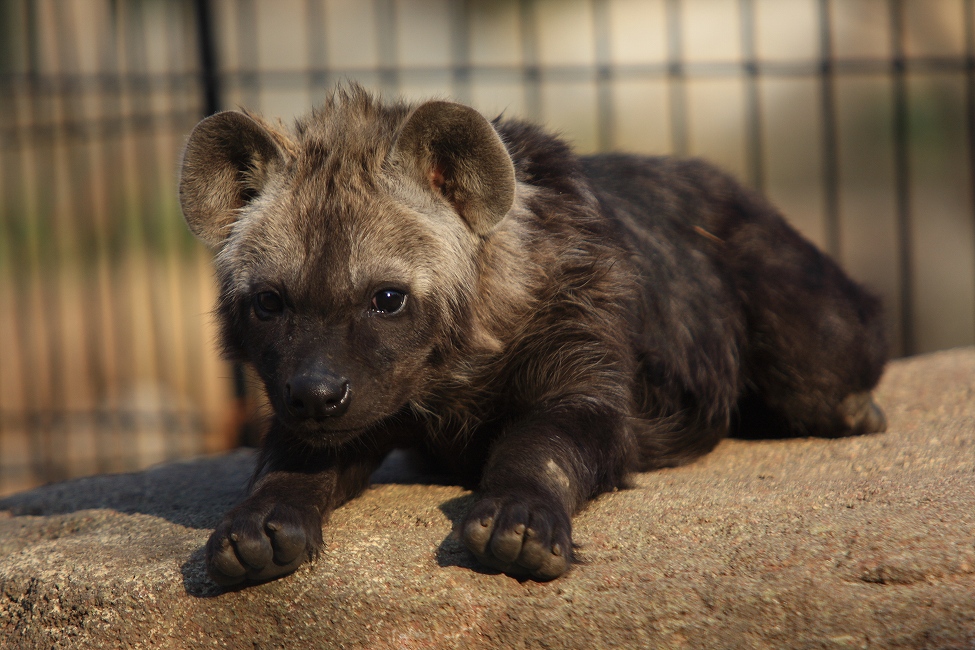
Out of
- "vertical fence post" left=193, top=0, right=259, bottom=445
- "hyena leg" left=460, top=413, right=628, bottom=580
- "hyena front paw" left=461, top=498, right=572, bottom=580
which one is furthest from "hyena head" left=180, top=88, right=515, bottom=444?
"vertical fence post" left=193, top=0, right=259, bottom=445

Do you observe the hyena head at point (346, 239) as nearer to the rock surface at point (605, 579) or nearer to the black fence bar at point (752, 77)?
the rock surface at point (605, 579)

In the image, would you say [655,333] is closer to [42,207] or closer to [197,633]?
[197,633]

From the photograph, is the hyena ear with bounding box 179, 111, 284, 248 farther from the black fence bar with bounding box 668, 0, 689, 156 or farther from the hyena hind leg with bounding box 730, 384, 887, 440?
the black fence bar with bounding box 668, 0, 689, 156

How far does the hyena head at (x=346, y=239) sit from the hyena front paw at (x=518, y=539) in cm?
48

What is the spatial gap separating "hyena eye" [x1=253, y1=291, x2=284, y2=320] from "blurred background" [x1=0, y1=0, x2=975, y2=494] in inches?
129

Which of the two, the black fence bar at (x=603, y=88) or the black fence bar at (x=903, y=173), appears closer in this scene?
the black fence bar at (x=603, y=88)

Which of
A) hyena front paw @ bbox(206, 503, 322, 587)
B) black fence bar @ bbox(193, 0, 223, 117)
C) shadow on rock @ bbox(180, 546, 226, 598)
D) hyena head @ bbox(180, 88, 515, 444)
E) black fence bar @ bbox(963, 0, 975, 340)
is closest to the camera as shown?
hyena front paw @ bbox(206, 503, 322, 587)

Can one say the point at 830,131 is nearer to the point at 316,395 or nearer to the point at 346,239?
the point at 346,239

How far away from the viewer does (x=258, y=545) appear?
90.5 inches

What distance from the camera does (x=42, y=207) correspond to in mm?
7531

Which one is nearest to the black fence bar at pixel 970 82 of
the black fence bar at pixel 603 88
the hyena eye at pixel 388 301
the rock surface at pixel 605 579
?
the black fence bar at pixel 603 88

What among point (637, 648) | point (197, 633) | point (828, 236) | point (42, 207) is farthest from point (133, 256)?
point (637, 648)

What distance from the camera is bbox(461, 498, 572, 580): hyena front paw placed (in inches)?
87.7

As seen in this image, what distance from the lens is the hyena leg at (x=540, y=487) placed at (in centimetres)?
224
